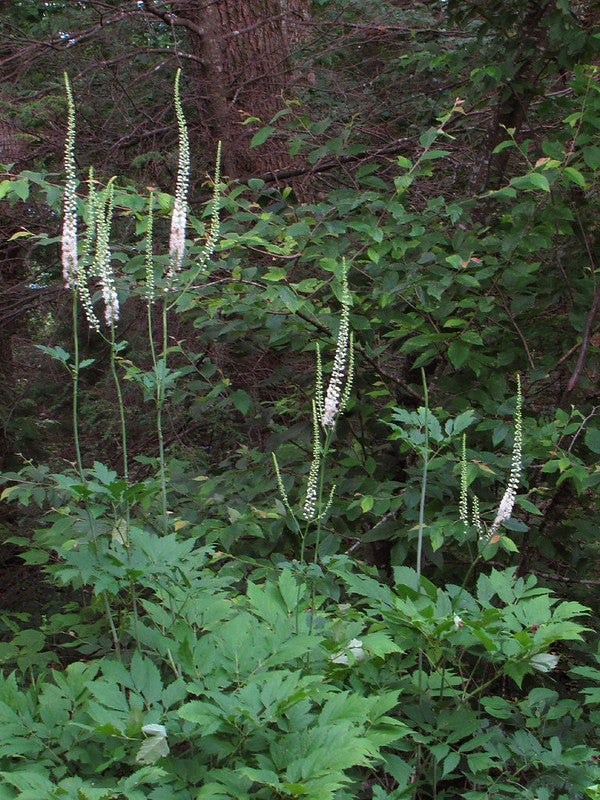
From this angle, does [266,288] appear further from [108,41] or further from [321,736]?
[108,41]

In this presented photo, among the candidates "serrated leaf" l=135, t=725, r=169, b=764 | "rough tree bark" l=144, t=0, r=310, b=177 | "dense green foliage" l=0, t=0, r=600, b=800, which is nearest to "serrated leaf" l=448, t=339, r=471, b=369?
"dense green foliage" l=0, t=0, r=600, b=800

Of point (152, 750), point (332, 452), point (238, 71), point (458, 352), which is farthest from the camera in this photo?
point (238, 71)

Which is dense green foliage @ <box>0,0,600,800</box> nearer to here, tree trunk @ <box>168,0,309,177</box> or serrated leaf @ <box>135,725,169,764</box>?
serrated leaf @ <box>135,725,169,764</box>

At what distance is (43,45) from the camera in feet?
16.2

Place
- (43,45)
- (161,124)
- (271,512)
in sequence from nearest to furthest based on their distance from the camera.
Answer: (271,512), (43,45), (161,124)

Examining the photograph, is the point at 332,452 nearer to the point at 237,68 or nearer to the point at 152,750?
the point at 152,750

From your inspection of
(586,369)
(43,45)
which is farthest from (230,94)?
(586,369)

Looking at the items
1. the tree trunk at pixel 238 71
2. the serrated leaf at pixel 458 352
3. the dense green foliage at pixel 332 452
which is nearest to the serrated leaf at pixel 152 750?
the dense green foliage at pixel 332 452

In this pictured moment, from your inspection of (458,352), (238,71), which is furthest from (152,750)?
(238,71)

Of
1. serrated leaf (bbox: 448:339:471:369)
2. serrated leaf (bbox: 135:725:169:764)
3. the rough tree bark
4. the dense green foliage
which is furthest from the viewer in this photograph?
the rough tree bark

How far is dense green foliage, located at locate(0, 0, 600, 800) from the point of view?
81.2 inches

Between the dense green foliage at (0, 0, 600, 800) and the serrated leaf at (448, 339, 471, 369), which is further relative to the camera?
the serrated leaf at (448, 339, 471, 369)

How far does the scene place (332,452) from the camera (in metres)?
3.90

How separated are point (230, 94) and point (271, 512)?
127 inches
